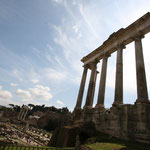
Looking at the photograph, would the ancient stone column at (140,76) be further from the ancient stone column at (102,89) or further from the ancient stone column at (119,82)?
the ancient stone column at (102,89)

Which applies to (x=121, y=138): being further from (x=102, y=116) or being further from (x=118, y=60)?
(x=118, y=60)

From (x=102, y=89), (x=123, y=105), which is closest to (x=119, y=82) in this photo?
(x=102, y=89)

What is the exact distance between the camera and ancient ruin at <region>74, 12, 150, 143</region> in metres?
10.4

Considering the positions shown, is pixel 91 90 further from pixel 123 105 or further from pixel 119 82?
pixel 123 105

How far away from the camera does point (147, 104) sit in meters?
10.7

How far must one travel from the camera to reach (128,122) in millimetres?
10883

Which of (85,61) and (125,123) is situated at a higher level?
(85,61)

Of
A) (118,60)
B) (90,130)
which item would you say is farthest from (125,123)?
(118,60)

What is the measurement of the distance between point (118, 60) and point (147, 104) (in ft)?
24.4

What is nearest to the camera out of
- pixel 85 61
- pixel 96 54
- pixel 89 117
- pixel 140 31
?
pixel 140 31

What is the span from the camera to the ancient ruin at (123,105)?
10359 millimetres

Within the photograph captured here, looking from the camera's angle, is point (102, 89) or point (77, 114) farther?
point (77, 114)

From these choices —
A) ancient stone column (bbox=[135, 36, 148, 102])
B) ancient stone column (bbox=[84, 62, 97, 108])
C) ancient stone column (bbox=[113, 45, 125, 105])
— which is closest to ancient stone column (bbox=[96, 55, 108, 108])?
ancient stone column (bbox=[84, 62, 97, 108])

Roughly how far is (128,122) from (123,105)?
172 cm
